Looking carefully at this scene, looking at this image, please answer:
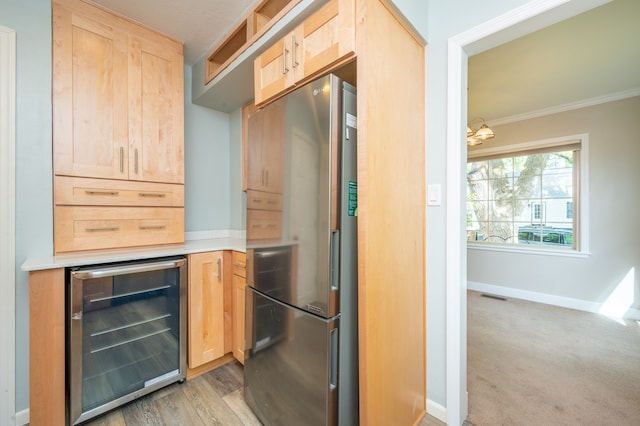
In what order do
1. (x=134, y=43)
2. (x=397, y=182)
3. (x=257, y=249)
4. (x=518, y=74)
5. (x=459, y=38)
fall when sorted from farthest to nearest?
1. (x=518, y=74)
2. (x=134, y=43)
3. (x=257, y=249)
4. (x=459, y=38)
5. (x=397, y=182)

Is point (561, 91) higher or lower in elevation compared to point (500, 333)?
higher

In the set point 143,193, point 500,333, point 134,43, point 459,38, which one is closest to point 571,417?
point 500,333

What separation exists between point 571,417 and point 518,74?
279cm

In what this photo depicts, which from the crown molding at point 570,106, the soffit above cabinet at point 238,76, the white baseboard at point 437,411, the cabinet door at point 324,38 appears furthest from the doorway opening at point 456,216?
the crown molding at point 570,106

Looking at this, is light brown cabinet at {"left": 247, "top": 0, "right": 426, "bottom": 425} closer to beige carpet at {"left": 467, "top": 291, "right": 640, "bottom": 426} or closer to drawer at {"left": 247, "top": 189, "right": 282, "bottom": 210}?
drawer at {"left": 247, "top": 189, "right": 282, "bottom": 210}

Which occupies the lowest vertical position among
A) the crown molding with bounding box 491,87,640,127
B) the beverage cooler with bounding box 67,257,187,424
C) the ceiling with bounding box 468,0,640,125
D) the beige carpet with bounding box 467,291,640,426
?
the beige carpet with bounding box 467,291,640,426

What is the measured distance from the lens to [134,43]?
1.85 metres

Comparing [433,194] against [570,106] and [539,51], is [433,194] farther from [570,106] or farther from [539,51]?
[570,106]

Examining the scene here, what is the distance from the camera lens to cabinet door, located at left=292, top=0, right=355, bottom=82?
1083mm

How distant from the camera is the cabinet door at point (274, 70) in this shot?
135 centimetres

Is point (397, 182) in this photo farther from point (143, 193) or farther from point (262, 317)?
point (143, 193)

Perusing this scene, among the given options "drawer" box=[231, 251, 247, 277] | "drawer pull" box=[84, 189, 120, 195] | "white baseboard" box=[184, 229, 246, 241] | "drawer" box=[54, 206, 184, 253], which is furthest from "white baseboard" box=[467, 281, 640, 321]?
"drawer pull" box=[84, 189, 120, 195]

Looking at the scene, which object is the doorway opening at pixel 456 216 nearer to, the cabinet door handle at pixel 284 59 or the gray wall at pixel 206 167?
the cabinet door handle at pixel 284 59

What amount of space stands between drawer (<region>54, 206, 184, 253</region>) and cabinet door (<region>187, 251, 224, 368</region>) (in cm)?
41
